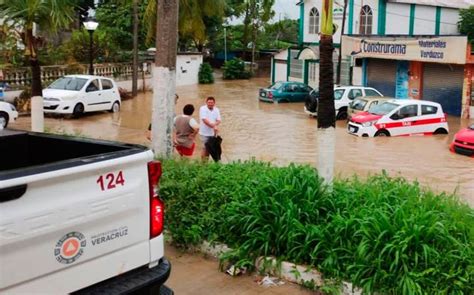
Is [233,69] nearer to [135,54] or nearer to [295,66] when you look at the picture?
[295,66]

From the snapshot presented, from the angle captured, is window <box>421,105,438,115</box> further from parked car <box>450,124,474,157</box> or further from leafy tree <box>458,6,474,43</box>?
leafy tree <box>458,6,474,43</box>

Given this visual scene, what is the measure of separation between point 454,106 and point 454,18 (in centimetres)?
828

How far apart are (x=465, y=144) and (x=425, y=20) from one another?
1856cm

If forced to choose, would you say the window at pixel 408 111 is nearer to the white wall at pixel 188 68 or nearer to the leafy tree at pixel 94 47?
the leafy tree at pixel 94 47

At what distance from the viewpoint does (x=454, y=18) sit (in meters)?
35.4

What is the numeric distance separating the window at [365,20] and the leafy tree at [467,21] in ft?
16.4

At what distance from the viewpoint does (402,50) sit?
3077cm

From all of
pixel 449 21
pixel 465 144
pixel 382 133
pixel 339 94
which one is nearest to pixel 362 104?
pixel 382 133

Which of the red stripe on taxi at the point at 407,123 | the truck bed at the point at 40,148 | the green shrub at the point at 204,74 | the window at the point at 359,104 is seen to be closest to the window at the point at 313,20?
the green shrub at the point at 204,74

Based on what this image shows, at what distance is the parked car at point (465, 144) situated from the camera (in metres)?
17.6

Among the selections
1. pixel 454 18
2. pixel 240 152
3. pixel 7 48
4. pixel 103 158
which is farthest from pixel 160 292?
pixel 454 18

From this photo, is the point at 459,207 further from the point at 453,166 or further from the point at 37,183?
the point at 453,166

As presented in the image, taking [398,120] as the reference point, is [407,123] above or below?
below

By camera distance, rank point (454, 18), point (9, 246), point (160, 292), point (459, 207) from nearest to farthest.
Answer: point (9, 246), point (160, 292), point (459, 207), point (454, 18)
